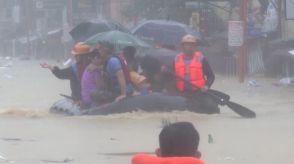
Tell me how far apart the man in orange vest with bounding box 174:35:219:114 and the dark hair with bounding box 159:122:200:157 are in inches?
352

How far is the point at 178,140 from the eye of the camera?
4645 mm

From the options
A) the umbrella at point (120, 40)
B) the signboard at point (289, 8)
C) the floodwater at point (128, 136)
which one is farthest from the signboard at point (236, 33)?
the umbrella at point (120, 40)

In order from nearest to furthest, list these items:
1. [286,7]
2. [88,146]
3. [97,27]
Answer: [88,146], [97,27], [286,7]

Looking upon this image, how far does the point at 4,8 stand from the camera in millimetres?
75562

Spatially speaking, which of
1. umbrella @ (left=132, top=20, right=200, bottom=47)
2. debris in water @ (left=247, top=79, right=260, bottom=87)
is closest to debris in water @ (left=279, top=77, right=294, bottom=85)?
debris in water @ (left=247, top=79, right=260, bottom=87)

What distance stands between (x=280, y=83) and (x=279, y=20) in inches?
211

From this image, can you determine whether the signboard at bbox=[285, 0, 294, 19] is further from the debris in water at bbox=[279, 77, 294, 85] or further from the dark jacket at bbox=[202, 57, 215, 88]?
the dark jacket at bbox=[202, 57, 215, 88]

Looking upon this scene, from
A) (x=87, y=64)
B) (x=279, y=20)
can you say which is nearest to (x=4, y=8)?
(x=279, y=20)

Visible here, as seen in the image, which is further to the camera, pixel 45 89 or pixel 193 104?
pixel 45 89

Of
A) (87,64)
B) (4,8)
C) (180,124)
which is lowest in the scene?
(4,8)

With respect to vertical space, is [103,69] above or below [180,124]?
below

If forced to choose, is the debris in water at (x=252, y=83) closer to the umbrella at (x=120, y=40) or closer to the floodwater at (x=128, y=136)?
the floodwater at (x=128, y=136)

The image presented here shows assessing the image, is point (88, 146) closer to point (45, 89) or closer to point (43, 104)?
point (43, 104)

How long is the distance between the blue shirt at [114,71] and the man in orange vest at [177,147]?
28.3ft
